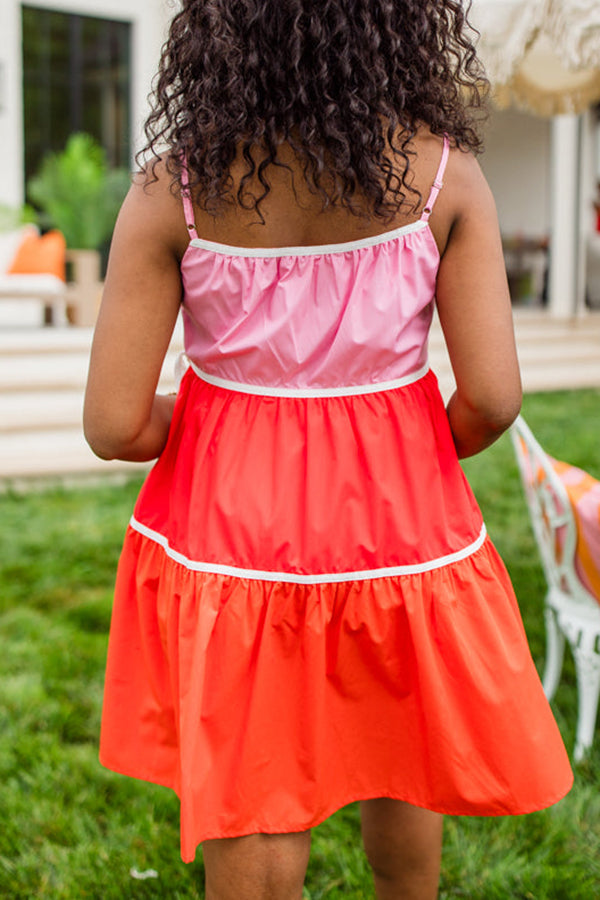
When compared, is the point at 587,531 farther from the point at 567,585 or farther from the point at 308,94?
the point at 308,94

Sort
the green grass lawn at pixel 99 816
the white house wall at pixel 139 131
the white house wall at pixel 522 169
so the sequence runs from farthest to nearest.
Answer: the white house wall at pixel 522 169, the white house wall at pixel 139 131, the green grass lawn at pixel 99 816

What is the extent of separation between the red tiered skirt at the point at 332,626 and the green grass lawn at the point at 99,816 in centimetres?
83

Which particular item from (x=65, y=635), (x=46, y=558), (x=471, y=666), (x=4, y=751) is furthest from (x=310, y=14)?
(x=46, y=558)

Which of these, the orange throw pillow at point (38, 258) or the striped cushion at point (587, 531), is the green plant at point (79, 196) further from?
the striped cushion at point (587, 531)

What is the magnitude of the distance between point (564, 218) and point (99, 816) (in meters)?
9.30

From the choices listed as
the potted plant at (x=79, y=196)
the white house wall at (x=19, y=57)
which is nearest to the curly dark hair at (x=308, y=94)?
the potted plant at (x=79, y=196)

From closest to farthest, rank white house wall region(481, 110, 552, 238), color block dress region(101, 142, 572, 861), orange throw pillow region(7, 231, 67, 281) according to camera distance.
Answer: color block dress region(101, 142, 572, 861), orange throw pillow region(7, 231, 67, 281), white house wall region(481, 110, 552, 238)

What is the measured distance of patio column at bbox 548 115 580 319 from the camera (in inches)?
398

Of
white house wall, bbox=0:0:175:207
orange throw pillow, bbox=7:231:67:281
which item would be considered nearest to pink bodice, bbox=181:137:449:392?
orange throw pillow, bbox=7:231:67:281

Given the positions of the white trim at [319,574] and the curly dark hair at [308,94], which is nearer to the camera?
the curly dark hair at [308,94]

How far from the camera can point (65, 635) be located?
10.7 ft

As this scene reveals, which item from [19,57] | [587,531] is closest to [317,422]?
[587,531]

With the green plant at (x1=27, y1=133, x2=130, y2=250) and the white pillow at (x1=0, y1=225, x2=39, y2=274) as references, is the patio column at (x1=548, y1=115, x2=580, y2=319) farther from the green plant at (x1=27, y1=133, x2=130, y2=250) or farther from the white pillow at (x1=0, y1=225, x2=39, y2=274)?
the white pillow at (x1=0, y1=225, x2=39, y2=274)

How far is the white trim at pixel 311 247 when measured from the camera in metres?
1.19
